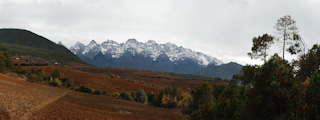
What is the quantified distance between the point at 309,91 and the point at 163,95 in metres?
47.3

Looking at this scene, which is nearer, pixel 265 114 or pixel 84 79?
pixel 265 114

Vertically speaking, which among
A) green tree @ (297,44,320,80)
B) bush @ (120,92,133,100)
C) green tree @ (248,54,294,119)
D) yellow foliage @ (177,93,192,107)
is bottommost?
bush @ (120,92,133,100)

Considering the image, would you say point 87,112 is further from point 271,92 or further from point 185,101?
point 185,101

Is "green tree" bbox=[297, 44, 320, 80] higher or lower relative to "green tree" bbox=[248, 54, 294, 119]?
higher

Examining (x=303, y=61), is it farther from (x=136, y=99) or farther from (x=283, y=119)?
(x=136, y=99)

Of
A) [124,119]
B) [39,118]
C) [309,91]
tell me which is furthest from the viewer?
[124,119]

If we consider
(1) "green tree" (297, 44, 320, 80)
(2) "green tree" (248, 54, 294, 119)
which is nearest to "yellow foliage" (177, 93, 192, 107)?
(1) "green tree" (297, 44, 320, 80)

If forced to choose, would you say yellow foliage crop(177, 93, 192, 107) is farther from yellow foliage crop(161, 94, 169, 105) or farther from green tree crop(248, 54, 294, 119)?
green tree crop(248, 54, 294, 119)

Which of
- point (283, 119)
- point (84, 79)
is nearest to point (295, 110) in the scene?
point (283, 119)

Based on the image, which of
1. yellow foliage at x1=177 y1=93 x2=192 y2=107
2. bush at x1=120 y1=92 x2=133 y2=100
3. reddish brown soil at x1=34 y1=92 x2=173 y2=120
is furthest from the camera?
bush at x1=120 y1=92 x2=133 y2=100

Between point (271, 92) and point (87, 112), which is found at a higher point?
point (271, 92)

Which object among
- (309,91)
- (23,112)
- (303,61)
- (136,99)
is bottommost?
(136,99)

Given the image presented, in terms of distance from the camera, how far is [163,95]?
56.3 meters

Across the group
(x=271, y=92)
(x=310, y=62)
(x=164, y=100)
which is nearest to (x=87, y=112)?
(x=271, y=92)
